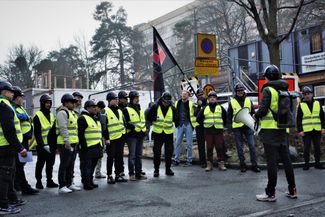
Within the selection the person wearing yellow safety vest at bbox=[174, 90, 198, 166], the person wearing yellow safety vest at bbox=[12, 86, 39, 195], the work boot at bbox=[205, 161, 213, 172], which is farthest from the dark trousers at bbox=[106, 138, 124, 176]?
the person wearing yellow safety vest at bbox=[174, 90, 198, 166]

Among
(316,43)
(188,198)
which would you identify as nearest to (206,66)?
(188,198)

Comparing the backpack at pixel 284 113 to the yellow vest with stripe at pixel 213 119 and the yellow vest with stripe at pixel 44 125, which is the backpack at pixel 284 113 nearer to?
the yellow vest with stripe at pixel 213 119

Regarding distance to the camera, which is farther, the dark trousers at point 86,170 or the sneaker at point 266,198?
the dark trousers at point 86,170

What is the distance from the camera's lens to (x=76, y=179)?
370 inches

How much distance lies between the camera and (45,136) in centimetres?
813

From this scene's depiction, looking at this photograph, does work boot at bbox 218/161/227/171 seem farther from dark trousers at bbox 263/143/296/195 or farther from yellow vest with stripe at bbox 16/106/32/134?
yellow vest with stripe at bbox 16/106/32/134

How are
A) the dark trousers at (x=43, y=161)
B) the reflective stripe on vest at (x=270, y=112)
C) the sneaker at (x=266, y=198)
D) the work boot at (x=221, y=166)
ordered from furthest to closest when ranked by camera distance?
1. the work boot at (x=221, y=166)
2. the dark trousers at (x=43, y=161)
3. the reflective stripe on vest at (x=270, y=112)
4. the sneaker at (x=266, y=198)

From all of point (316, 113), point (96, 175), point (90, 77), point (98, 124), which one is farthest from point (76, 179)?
point (90, 77)

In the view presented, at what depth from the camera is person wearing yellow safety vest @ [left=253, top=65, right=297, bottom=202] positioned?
625cm

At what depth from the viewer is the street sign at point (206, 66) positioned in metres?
10.7

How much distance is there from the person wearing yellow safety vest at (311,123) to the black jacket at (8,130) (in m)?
6.60

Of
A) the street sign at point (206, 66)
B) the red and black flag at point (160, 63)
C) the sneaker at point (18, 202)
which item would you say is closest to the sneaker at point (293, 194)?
the sneaker at point (18, 202)

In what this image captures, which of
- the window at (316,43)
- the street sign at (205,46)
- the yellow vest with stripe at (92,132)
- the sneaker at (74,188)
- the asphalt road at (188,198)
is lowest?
the asphalt road at (188,198)

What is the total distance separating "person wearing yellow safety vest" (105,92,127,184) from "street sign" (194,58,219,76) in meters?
2.99
